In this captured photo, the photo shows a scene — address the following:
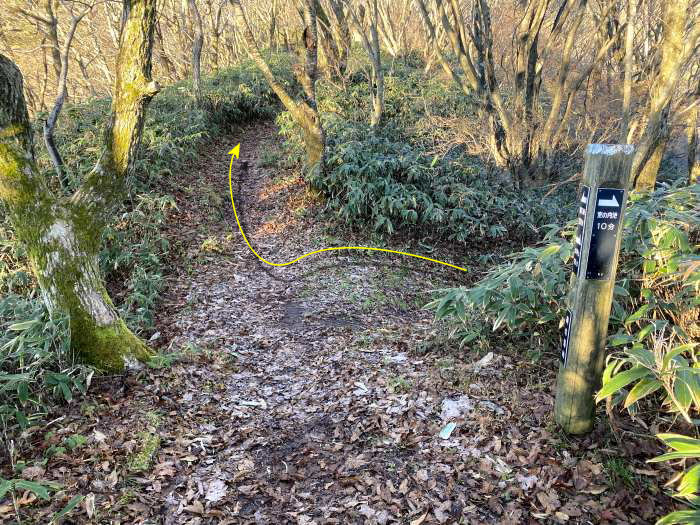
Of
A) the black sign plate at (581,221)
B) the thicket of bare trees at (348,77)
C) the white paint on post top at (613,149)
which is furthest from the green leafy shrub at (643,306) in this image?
the thicket of bare trees at (348,77)

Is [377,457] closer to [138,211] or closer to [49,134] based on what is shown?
[138,211]

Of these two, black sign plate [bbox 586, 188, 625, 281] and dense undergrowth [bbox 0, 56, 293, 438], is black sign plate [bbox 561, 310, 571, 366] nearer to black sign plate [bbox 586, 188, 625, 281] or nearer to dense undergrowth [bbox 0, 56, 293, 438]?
black sign plate [bbox 586, 188, 625, 281]

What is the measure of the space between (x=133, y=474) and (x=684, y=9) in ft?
33.3

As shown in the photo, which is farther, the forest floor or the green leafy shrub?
the forest floor

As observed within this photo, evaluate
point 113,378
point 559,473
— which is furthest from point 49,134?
point 559,473

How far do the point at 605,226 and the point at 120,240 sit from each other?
7460 mm

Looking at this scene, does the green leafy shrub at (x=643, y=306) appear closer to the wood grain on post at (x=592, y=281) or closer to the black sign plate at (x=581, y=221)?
the wood grain on post at (x=592, y=281)

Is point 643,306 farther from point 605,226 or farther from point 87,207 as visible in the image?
point 87,207

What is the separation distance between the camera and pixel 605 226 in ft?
8.88

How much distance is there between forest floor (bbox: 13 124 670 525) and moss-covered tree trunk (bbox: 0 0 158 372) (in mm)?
517

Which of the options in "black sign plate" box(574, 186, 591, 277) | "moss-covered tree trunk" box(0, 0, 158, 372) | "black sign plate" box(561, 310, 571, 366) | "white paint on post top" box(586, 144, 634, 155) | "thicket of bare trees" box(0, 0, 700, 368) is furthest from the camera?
"thicket of bare trees" box(0, 0, 700, 368)

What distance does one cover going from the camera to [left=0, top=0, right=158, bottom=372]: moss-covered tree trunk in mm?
4047

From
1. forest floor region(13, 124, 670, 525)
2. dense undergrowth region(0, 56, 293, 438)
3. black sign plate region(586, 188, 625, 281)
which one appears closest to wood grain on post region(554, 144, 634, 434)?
black sign plate region(586, 188, 625, 281)

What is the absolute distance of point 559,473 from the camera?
10.1 feet
